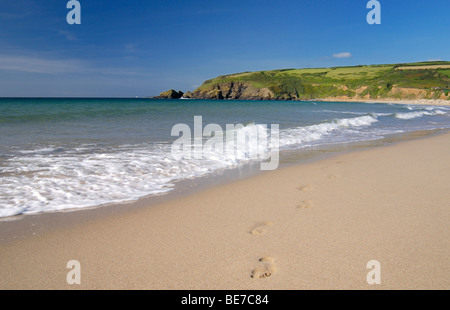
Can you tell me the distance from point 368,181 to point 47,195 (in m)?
5.23

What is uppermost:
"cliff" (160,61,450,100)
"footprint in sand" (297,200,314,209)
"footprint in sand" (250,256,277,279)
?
"cliff" (160,61,450,100)

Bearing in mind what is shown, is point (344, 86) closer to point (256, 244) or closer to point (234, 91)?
point (234, 91)

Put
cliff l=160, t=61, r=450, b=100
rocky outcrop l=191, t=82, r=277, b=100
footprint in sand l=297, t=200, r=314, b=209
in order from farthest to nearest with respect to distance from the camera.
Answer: rocky outcrop l=191, t=82, r=277, b=100
cliff l=160, t=61, r=450, b=100
footprint in sand l=297, t=200, r=314, b=209

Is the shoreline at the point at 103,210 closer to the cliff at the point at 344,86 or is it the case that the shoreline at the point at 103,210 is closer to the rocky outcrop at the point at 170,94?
the cliff at the point at 344,86

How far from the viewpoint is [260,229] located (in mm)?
3127

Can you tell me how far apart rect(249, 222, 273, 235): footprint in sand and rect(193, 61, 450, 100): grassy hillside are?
85089mm

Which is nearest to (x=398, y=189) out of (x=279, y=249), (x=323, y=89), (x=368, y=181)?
(x=368, y=181)

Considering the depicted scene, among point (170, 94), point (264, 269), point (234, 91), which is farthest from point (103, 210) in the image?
point (170, 94)

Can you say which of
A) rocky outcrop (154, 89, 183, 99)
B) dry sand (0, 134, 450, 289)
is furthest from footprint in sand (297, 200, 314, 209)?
rocky outcrop (154, 89, 183, 99)

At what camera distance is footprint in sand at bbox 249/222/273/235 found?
3.05 metres

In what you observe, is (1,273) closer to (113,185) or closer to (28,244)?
(28,244)

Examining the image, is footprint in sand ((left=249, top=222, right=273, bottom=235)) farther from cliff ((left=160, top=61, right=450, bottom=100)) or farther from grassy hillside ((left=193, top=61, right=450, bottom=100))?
grassy hillside ((left=193, top=61, right=450, bottom=100))

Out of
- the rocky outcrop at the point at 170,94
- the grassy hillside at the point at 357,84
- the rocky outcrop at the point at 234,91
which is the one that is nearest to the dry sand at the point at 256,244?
the grassy hillside at the point at 357,84
